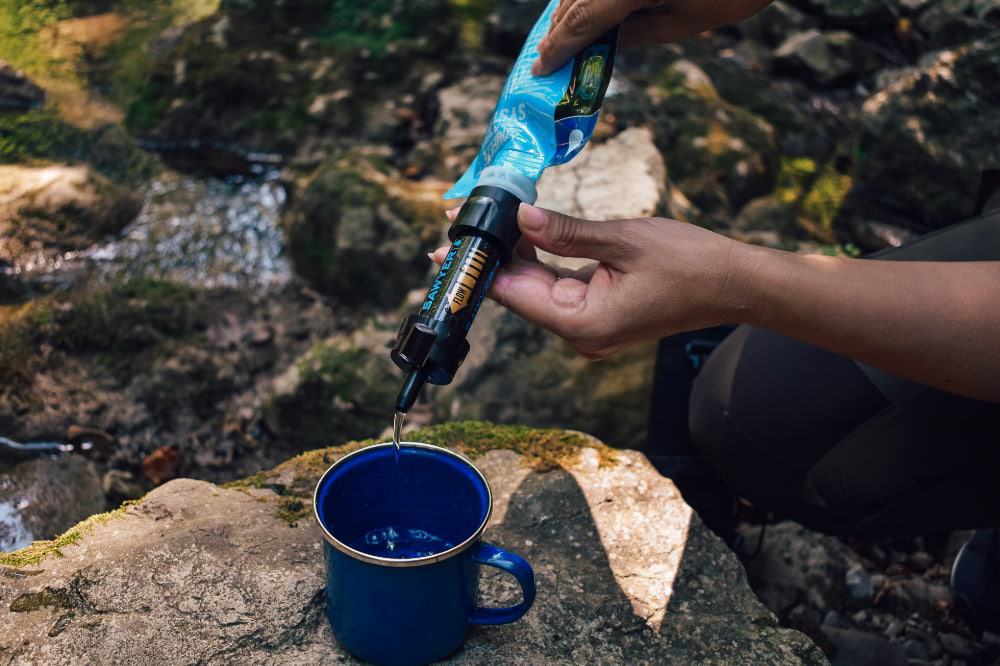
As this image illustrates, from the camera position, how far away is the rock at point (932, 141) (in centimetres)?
418

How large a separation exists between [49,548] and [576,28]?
1628 mm

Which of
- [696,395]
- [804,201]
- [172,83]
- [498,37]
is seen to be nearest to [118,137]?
[172,83]

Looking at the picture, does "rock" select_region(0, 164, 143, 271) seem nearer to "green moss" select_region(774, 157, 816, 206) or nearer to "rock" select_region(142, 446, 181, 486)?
"rock" select_region(142, 446, 181, 486)

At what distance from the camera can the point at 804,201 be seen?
4660mm

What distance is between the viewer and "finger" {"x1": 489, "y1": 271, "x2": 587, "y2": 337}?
1.69 meters

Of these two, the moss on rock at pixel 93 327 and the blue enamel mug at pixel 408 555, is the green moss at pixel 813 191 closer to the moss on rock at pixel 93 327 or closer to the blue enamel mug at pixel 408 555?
the moss on rock at pixel 93 327

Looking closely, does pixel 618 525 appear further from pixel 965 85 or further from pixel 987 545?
pixel 965 85

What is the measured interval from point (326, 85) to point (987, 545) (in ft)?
13.7

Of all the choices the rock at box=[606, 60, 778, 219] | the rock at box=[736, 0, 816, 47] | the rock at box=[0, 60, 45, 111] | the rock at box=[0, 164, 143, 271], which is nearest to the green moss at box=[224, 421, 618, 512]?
the rock at box=[0, 164, 143, 271]

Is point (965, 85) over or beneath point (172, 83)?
over

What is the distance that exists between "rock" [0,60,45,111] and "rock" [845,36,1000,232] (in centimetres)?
464

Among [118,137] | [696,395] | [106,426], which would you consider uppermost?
[696,395]

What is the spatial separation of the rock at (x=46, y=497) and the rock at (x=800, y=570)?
7.35 ft

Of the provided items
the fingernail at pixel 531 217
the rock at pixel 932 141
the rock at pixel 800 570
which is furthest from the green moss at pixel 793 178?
the fingernail at pixel 531 217
